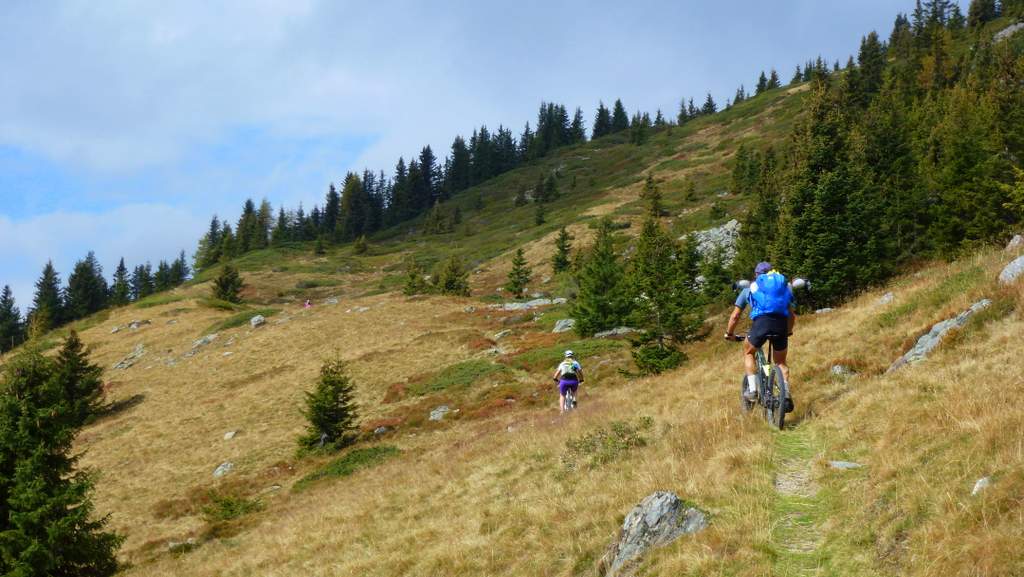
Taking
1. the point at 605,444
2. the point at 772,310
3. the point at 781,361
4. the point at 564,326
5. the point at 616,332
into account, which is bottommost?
the point at 616,332

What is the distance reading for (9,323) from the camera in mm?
98250

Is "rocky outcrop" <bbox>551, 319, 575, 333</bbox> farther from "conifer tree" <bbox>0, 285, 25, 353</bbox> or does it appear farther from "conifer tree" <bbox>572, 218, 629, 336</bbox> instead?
"conifer tree" <bbox>0, 285, 25, 353</bbox>

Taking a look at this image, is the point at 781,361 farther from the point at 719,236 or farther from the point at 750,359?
the point at 719,236

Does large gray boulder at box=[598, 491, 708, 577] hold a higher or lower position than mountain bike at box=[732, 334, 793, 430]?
lower

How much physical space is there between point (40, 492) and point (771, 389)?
1802 cm

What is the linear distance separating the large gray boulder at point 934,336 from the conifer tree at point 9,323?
118077 mm

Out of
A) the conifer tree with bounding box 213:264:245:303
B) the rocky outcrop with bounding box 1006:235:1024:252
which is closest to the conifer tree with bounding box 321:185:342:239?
the conifer tree with bounding box 213:264:245:303

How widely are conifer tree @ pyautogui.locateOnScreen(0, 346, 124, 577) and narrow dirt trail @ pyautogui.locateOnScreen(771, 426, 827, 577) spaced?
687 inches

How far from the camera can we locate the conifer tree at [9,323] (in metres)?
96.3

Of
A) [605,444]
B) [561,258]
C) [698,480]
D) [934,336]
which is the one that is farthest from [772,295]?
[561,258]

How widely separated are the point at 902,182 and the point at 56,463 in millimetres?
42386

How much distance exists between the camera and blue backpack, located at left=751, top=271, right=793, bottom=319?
377 inches

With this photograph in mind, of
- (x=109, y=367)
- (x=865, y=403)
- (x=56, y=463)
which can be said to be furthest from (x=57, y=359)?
(x=865, y=403)

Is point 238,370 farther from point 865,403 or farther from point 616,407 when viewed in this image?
point 865,403
